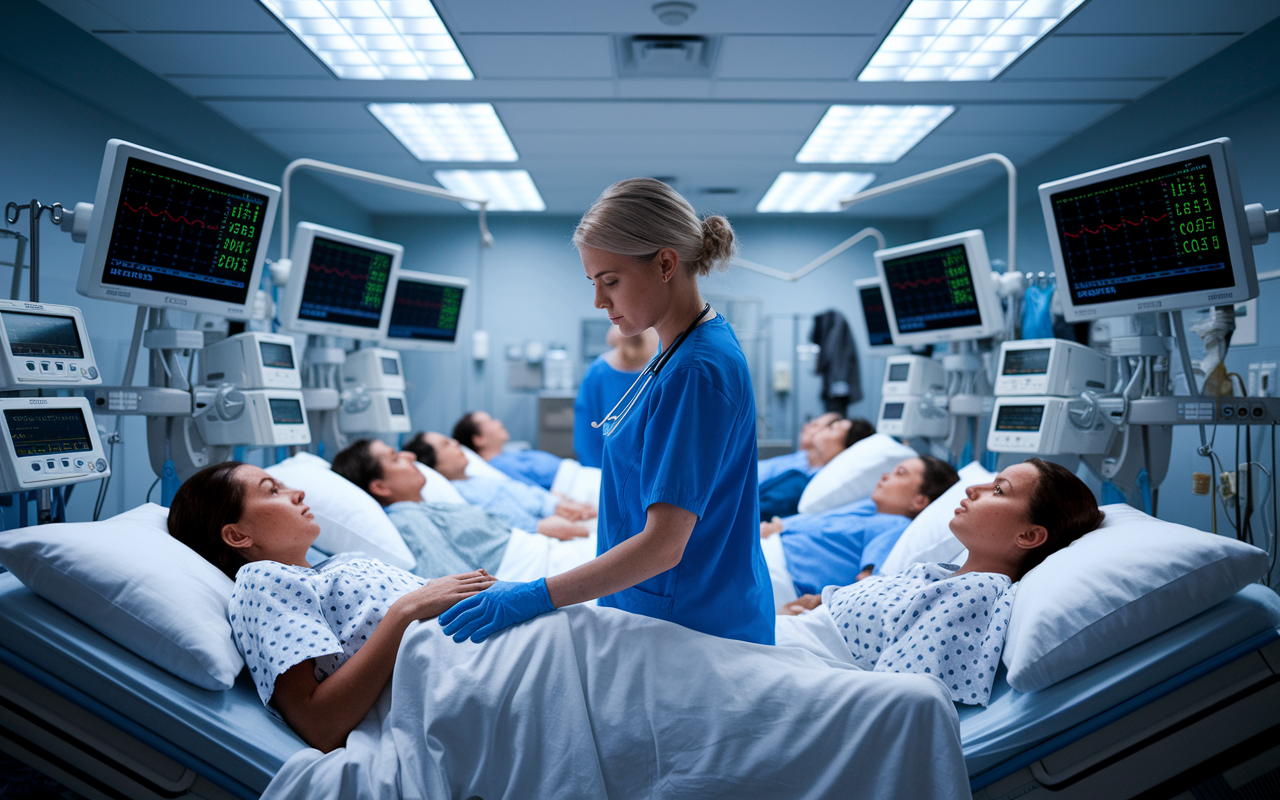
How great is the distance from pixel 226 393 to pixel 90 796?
1.47 m

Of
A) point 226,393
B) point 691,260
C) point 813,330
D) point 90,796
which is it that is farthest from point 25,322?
point 813,330

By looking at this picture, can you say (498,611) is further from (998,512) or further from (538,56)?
(538,56)

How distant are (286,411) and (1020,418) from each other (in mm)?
2531

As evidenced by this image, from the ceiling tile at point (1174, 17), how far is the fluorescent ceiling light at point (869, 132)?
2.97 feet

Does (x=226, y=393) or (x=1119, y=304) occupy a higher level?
(x=1119, y=304)

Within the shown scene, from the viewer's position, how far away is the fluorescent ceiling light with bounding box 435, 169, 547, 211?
536 centimetres

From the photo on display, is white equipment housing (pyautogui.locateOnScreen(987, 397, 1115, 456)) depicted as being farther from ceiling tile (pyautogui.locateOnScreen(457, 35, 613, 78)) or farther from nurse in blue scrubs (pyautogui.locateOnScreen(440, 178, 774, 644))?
ceiling tile (pyautogui.locateOnScreen(457, 35, 613, 78))

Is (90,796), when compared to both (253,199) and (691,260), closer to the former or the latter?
(691,260)

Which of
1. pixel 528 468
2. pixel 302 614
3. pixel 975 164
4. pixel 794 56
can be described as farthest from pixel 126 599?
pixel 975 164

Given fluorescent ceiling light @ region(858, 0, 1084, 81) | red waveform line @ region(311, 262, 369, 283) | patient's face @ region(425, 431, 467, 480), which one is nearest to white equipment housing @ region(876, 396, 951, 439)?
fluorescent ceiling light @ region(858, 0, 1084, 81)

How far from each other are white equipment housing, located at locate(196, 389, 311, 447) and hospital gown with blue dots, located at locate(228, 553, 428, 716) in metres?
1.07

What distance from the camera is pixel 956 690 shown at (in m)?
1.49

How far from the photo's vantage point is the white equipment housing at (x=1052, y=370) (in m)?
2.52

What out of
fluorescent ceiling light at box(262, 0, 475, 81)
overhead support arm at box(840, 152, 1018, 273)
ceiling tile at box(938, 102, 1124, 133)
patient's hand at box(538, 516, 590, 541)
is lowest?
patient's hand at box(538, 516, 590, 541)
